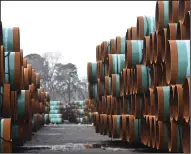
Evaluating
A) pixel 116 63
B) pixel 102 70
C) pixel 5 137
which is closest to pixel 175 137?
pixel 5 137

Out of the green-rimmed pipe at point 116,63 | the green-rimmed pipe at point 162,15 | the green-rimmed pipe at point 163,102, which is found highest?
the green-rimmed pipe at point 162,15

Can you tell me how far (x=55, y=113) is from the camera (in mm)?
41500

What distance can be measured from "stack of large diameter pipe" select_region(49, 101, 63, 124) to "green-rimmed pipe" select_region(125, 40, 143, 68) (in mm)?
27891

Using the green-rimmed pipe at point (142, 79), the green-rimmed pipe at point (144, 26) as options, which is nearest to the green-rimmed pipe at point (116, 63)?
the green-rimmed pipe at point (144, 26)

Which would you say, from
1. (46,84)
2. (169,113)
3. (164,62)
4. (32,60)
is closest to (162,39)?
(164,62)

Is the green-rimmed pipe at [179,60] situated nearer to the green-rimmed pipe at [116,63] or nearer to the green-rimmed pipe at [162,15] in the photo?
the green-rimmed pipe at [162,15]

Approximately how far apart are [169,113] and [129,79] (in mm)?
3642

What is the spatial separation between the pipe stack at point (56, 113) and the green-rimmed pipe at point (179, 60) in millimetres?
31789

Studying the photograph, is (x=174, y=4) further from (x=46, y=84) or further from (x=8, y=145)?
(x=46, y=84)

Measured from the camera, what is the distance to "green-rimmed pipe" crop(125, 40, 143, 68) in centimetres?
1232

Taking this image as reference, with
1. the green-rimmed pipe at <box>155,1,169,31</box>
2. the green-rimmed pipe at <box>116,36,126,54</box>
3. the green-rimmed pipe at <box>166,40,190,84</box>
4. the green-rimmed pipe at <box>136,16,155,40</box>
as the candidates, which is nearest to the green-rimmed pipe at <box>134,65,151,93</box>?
the green-rimmed pipe at <box>155,1,169,31</box>

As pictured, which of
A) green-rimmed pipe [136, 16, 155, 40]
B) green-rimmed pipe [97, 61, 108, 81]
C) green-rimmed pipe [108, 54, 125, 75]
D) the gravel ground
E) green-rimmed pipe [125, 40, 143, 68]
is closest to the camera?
the gravel ground

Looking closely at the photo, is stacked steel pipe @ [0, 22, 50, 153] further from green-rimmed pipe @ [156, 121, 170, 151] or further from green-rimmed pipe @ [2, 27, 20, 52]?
green-rimmed pipe @ [156, 121, 170, 151]

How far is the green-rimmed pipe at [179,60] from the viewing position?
27.3ft
